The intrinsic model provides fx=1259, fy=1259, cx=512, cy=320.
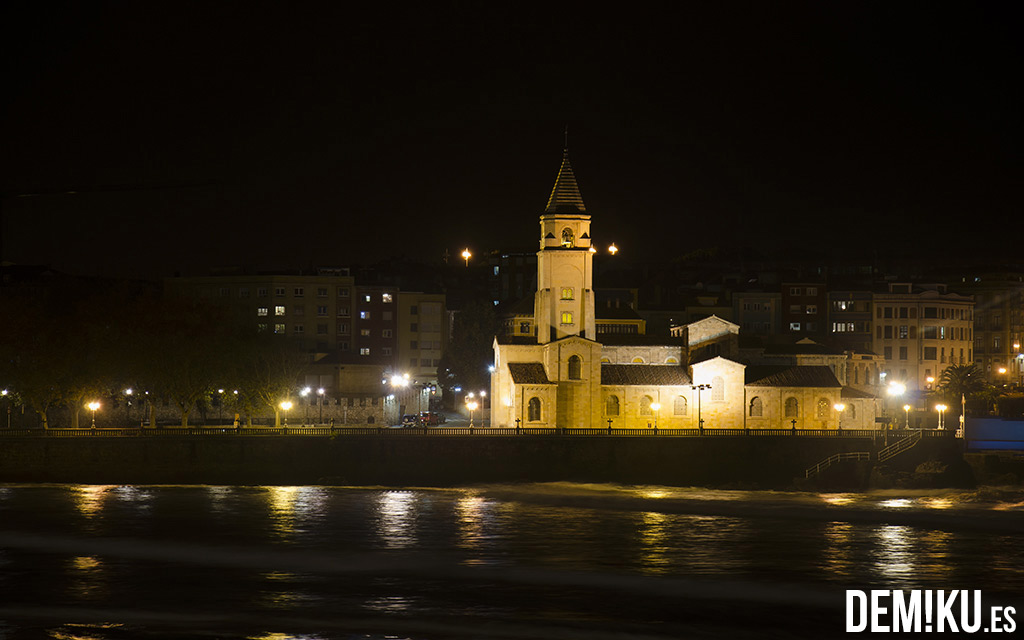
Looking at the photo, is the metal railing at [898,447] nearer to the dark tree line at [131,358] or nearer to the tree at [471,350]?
the dark tree line at [131,358]

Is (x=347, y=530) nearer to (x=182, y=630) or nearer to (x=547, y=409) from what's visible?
(x=182, y=630)

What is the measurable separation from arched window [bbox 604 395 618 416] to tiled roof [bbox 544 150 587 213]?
13.8m

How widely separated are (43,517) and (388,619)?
28.2m

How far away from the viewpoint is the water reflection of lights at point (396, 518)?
5316 cm

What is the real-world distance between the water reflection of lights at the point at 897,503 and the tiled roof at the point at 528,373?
2650 cm

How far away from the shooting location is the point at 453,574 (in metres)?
45.4

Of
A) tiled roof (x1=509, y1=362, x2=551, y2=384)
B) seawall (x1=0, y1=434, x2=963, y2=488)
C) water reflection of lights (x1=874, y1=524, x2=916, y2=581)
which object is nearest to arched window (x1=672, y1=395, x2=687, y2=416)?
tiled roof (x1=509, y1=362, x2=551, y2=384)

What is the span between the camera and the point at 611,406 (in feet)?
Result: 292

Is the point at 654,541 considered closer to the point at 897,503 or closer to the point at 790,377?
the point at 897,503

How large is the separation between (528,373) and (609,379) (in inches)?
Result: 240

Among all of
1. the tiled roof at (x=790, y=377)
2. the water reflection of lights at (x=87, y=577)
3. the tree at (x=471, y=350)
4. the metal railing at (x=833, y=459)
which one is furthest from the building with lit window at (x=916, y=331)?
the water reflection of lights at (x=87, y=577)

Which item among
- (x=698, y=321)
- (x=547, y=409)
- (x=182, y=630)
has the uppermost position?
(x=698, y=321)

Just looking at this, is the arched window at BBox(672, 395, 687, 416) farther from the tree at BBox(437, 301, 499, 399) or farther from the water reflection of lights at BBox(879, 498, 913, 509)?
the tree at BBox(437, 301, 499, 399)

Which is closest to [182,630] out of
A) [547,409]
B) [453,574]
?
[453,574]
